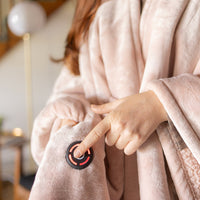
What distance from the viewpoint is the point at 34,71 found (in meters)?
2.97

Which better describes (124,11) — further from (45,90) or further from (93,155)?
(45,90)

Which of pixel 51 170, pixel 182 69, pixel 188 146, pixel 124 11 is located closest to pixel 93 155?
pixel 51 170

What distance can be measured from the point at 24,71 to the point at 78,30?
2236 millimetres

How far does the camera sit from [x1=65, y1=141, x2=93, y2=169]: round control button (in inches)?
21.7

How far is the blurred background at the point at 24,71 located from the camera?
2.85 meters

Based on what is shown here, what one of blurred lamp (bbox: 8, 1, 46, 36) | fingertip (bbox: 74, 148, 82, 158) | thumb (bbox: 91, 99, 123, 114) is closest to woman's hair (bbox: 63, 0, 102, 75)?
thumb (bbox: 91, 99, 123, 114)

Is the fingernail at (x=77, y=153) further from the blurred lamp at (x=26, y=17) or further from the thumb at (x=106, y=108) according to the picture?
the blurred lamp at (x=26, y=17)

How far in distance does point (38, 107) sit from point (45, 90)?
0.73ft

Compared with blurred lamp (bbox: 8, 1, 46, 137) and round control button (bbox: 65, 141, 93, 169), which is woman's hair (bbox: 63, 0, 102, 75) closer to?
round control button (bbox: 65, 141, 93, 169)

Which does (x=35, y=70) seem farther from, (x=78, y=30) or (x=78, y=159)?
(x=78, y=159)

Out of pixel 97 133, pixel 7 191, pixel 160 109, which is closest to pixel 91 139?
pixel 97 133

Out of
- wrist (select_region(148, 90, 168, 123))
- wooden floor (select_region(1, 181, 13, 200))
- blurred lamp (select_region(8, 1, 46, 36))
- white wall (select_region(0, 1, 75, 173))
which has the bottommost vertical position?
wooden floor (select_region(1, 181, 13, 200))

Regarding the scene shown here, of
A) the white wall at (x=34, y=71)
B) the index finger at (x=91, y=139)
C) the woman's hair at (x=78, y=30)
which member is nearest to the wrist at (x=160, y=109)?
the index finger at (x=91, y=139)

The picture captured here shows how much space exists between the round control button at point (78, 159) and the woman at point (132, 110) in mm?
11
